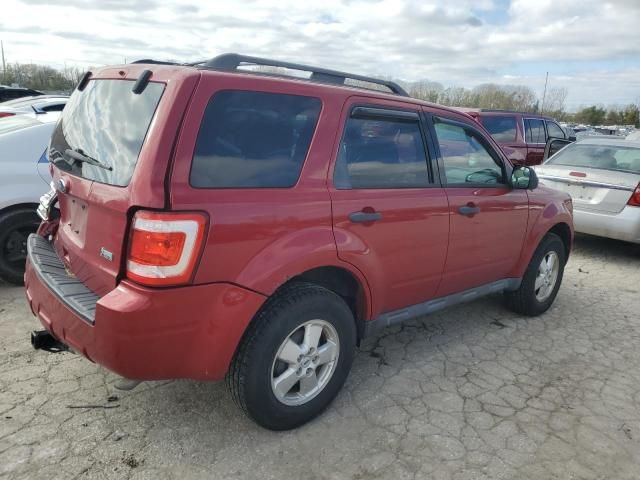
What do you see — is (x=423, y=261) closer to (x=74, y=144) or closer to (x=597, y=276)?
(x=74, y=144)

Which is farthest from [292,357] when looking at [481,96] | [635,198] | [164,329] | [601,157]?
[481,96]

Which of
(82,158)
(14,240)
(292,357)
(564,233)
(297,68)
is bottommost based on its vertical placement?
(14,240)

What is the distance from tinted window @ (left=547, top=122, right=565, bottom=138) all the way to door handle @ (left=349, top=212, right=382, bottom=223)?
10.1m

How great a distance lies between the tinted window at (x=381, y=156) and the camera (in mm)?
2838

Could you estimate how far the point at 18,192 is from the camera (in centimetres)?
447

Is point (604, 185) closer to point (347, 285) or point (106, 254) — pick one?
point (347, 285)

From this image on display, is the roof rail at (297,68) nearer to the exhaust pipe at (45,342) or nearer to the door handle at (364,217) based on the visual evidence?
the door handle at (364,217)

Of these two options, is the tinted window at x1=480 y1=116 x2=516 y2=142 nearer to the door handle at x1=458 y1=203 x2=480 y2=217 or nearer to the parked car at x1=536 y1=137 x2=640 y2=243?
the parked car at x1=536 y1=137 x2=640 y2=243

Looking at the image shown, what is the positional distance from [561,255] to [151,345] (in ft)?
12.8

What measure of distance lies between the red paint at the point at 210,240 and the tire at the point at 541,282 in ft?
5.54

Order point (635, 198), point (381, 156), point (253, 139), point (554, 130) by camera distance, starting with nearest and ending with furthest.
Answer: point (253, 139) < point (381, 156) < point (635, 198) < point (554, 130)

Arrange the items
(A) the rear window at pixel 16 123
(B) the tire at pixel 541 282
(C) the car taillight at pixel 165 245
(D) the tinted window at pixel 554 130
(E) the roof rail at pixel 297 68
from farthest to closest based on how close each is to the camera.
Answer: (D) the tinted window at pixel 554 130
(A) the rear window at pixel 16 123
(B) the tire at pixel 541 282
(E) the roof rail at pixel 297 68
(C) the car taillight at pixel 165 245

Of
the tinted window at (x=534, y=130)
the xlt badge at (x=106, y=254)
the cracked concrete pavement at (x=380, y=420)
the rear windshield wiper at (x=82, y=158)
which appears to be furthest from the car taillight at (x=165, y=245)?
the tinted window at (x=534, y=130)

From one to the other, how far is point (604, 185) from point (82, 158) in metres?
6.25
